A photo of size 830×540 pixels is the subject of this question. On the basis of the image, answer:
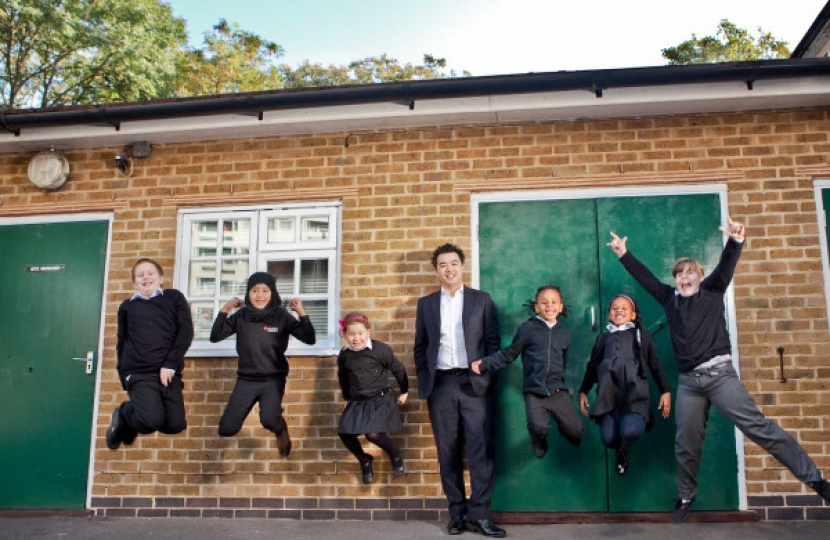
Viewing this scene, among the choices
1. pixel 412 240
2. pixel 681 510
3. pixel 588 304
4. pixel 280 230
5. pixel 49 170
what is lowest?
pixel 681 510

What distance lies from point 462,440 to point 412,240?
170cm

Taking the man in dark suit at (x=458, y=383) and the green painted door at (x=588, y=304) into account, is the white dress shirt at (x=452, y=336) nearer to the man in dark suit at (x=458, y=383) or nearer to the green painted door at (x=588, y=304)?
the man in dark suit at (x=458, y=383)

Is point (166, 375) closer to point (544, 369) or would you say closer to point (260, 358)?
point (260, 358)

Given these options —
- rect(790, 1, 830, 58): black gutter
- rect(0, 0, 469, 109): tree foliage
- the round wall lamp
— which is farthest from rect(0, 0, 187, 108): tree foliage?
rect(790, 1, 830, 58): black gutter

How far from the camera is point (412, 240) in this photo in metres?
5.87

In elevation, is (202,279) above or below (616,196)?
below

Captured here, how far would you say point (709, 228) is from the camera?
18.3ft

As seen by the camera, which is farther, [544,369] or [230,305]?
[230,305]

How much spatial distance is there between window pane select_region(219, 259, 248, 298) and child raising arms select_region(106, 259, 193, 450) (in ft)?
2.50

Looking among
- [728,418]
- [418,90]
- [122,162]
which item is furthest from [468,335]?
[122,162]

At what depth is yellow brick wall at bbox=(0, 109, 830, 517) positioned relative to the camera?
5.35 meters

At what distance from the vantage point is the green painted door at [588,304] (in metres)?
5.33

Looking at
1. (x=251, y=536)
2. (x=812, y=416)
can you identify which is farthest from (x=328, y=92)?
(x=812, y=416)

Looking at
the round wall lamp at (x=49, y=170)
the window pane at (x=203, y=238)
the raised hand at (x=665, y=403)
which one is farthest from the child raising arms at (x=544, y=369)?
the round wall lamp at (x=49, y=170)
